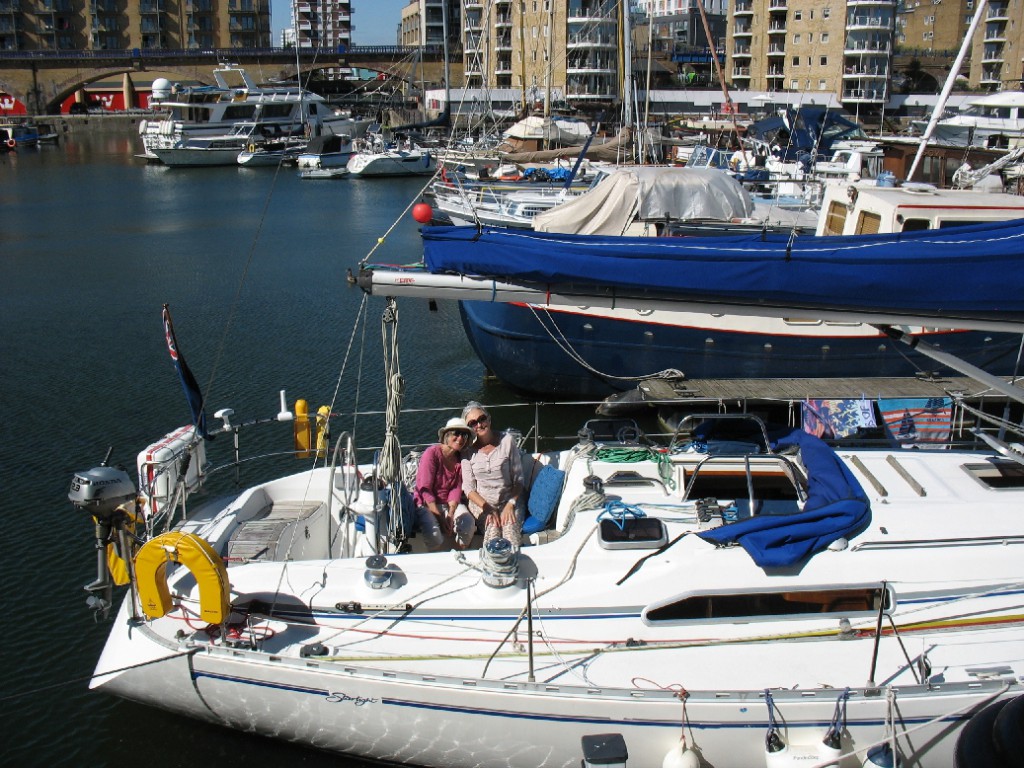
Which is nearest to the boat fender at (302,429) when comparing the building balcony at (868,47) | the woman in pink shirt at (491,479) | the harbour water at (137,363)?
the harbour water at (137,363)

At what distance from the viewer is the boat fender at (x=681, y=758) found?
638 centimetres

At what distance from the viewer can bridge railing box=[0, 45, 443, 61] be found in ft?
299

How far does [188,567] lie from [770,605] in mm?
4327

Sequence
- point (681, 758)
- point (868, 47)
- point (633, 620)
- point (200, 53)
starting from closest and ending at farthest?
1. point (681, 758)
2. point (633, 620)
3. point (868, 47)
4. point (200, 53)

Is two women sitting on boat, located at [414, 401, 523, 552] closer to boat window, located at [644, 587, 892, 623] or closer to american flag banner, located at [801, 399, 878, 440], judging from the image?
boat window, located at [644, 587, 892, 623]

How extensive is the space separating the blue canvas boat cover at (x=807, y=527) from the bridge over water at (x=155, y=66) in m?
86.6

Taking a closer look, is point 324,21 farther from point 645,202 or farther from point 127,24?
point 645,202

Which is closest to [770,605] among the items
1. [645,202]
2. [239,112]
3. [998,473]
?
[998,473]

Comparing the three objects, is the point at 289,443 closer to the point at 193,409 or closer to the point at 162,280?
the point at 193,409

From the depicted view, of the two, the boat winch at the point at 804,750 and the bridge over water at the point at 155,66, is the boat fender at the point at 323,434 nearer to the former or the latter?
the boat winch at the point at 804,750

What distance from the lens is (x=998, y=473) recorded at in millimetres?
8344

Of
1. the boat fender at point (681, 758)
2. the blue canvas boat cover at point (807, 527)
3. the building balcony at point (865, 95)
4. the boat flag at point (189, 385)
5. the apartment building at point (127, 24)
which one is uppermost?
the apartment building at point (127, 24)

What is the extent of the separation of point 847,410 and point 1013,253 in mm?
4936

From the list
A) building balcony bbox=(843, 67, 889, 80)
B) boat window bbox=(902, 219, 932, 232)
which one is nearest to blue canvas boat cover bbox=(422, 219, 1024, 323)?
boat window bbox=(902, 219, 932, 232)
